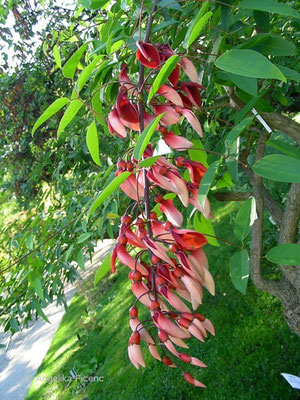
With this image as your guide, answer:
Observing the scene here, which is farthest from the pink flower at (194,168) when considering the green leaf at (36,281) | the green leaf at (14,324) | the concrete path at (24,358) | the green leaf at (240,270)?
the concrete path at (24,358)

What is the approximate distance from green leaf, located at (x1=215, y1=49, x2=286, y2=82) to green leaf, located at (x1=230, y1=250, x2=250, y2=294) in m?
0.22

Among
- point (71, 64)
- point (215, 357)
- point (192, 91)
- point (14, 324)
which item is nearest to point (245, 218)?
point (192, 91)

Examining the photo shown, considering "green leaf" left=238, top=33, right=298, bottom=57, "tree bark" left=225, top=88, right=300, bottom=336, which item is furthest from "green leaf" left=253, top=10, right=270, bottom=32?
"tree bark" left=225, top=88, right=300, bottom=336

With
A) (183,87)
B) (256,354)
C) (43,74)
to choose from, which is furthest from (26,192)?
(183,87)

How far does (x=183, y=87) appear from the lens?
537 millimetres

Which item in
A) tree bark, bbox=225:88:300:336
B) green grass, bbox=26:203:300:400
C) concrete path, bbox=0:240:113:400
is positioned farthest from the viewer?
concrete path, bbox=0:240:113:400

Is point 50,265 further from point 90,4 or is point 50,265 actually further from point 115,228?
point 90,4

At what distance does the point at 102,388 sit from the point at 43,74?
2.43 metres

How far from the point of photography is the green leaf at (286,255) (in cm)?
46

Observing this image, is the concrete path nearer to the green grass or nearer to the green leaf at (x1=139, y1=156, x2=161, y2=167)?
the green grass

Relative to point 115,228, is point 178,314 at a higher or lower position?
higher

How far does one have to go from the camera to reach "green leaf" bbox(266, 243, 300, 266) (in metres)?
0.46

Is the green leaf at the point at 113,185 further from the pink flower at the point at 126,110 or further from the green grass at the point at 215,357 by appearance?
the green grass at the point at 215,357

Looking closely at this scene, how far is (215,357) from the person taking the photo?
253cm
